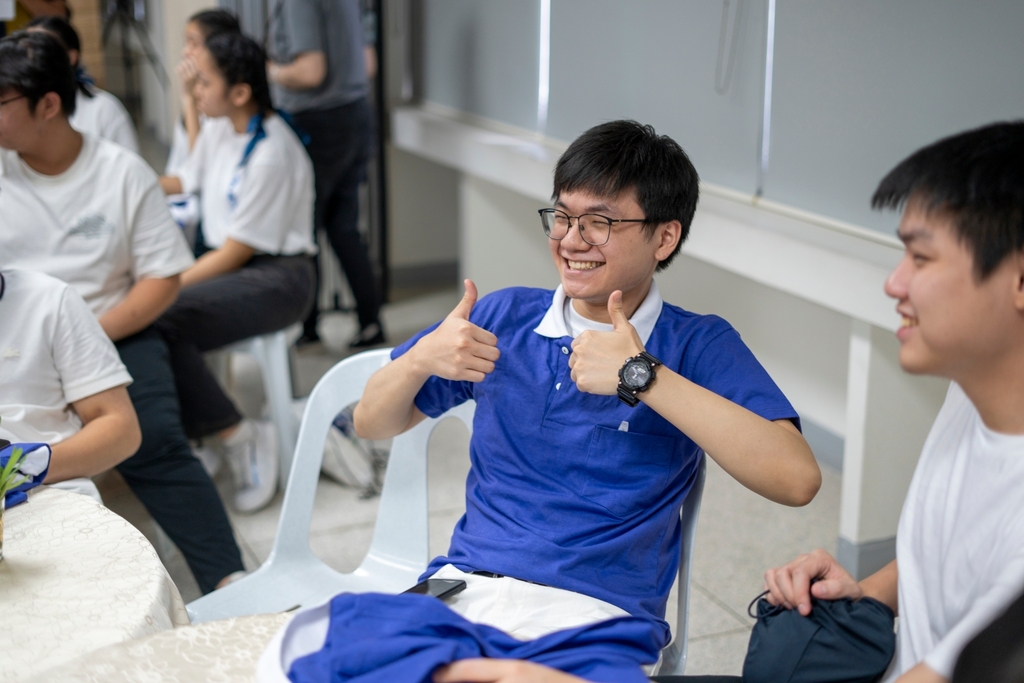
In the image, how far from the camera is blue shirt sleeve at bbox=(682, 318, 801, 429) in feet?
4.31

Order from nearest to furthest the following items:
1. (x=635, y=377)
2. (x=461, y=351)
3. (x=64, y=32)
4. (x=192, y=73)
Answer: (x=635, y=377)
(x=461, y=351)
(x=192, y=73)
(x=64, y=32)

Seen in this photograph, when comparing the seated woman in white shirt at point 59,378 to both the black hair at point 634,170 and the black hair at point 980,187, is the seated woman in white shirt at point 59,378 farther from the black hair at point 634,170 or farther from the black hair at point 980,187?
the black hair at point 980,187

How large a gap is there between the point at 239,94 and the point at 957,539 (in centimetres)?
276

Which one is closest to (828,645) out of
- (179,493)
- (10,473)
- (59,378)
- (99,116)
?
(10,473)

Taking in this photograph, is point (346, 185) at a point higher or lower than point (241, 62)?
lower

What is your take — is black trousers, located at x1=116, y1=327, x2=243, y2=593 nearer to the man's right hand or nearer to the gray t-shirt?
the man's right hand

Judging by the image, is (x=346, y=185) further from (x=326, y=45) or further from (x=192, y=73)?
(x=192, y=73)

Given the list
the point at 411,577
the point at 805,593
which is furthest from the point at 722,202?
the point at 805,593

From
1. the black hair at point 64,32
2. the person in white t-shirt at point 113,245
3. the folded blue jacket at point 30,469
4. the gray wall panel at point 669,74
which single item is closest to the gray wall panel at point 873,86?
the gray wall panel at point 669,74

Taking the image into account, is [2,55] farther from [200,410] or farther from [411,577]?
[411,577]

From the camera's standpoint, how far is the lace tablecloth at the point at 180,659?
1.05 m

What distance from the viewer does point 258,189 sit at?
3.12 meters

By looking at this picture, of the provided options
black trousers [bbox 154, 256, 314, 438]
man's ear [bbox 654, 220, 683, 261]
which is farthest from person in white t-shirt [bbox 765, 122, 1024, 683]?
black trousers [bbox 154, 256, 314, 438]

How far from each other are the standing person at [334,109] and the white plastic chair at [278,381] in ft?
4.29
